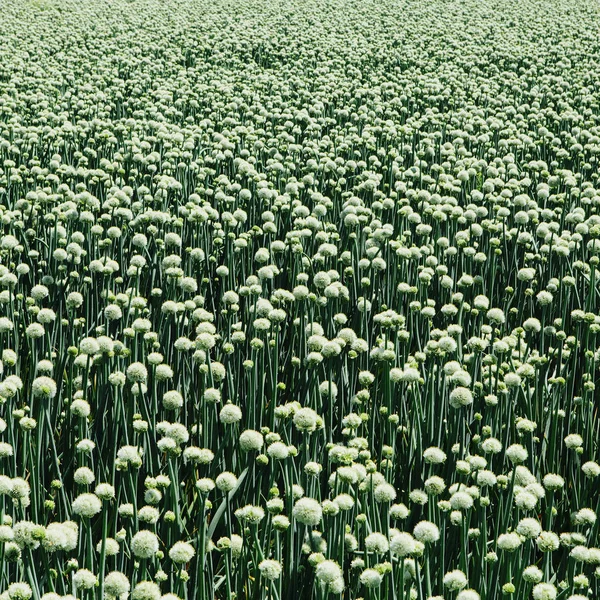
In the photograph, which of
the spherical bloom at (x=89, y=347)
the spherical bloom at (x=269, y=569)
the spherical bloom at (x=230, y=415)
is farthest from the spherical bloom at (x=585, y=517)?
the spherical bloom at (x=89, y=347)

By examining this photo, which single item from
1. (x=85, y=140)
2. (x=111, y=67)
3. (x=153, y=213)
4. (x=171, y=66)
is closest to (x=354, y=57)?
(x=171, y=66)

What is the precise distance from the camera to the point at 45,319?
3633mm

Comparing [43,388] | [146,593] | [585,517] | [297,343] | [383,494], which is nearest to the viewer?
[146,593]

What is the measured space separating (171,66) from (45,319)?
917 centimetres

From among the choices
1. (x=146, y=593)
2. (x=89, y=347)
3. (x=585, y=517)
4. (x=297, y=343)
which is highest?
(x=89, y=347)

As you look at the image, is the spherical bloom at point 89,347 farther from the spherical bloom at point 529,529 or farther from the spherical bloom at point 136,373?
the spherical bloom at point 529,529

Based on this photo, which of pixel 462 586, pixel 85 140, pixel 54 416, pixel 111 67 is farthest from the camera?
pixel 111 67

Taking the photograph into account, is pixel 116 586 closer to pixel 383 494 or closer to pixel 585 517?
pixel 383 494

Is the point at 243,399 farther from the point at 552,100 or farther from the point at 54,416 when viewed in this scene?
the point at 552,100

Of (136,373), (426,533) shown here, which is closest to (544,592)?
(426,533)

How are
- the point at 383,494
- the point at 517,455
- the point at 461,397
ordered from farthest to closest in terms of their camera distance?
the point at 461,397
the point at 517,455
the point at 383,494

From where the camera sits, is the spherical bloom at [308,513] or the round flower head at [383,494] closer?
the spherical bloom at [308,513]

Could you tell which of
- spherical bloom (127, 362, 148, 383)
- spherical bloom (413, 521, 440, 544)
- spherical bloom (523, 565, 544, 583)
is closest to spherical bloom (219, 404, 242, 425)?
spherical bloom (127, 362, 148, 383)

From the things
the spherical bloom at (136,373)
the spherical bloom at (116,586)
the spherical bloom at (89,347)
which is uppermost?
the spherical bloom at (89,347)
